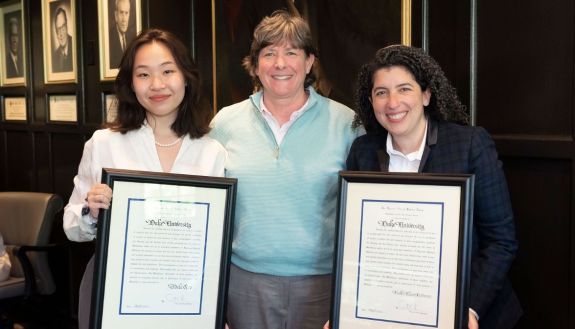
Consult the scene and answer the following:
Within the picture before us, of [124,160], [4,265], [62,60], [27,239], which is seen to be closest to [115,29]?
[62,60]

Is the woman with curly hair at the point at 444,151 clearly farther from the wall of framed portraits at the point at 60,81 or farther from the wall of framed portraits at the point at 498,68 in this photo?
the wall of framed portraits at the point at 60,81

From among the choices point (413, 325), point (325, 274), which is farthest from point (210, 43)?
point (413, 325)

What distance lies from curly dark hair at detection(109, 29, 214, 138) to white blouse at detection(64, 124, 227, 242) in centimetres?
4

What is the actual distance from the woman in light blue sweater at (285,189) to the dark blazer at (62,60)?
2495mm

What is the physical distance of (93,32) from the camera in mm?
3863

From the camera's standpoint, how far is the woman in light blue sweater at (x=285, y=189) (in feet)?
6.31

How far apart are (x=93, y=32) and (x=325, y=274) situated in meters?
2.65

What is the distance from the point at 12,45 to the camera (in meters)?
4.85

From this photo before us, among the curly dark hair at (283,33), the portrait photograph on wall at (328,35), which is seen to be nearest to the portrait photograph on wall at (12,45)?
the portrait photograph on wall at (328,35)

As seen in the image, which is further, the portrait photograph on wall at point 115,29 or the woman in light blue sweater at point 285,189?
the portrait photograph on wall at point 115,29

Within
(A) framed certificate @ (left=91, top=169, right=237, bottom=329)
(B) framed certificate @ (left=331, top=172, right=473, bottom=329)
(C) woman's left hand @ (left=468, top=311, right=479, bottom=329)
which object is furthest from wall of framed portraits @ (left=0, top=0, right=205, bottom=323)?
(C) woman's left hand @ (left=468, top=311, right=479, bottom=329)

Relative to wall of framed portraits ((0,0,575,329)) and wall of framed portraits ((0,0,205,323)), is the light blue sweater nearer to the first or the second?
wall of framed portraits ((0,0,575,329))

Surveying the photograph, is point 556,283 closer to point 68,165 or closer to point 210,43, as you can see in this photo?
point 210,43

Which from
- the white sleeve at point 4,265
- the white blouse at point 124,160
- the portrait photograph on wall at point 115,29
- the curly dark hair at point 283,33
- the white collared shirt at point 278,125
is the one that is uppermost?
the portrait photograph on wall at point 115,29
